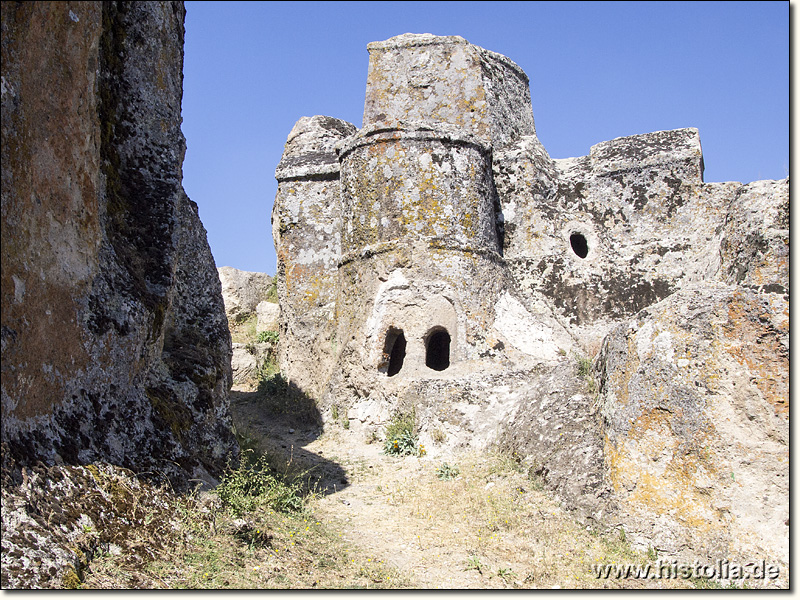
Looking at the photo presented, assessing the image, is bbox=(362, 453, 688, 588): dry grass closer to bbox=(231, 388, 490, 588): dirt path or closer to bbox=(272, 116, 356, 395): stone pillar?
bbox=(231, 388, 490, 588): dirt path

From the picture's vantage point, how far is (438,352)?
13.1m

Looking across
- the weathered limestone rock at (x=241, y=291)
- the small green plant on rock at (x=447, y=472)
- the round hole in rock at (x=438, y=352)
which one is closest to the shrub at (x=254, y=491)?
the small green plant on rock at (x=447, y=472)

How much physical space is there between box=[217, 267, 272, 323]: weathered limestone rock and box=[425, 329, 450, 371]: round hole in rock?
6303mm

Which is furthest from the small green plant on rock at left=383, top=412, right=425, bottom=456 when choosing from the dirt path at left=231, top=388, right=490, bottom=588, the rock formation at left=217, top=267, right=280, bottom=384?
the rock formation at left=217, top=267, right=280, bottom=384

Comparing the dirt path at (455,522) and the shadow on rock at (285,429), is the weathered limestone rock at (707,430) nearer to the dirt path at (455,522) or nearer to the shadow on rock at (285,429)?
the dirt path at (455,522)

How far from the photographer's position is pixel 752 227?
1073 centimetres

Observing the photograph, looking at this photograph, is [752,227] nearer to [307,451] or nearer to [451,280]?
[451,280]

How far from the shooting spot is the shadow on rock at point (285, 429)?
9.08 meters

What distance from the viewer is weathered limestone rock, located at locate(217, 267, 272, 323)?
60.1ft

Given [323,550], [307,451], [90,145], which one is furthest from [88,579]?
[307,451]

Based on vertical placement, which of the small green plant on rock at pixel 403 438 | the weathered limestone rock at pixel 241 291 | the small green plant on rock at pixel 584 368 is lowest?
the small green plant on rock at pixel 403 438

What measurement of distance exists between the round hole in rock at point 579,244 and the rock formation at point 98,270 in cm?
618

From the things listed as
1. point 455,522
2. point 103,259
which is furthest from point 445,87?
point 103,259

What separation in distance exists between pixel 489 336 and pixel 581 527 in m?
4.46
